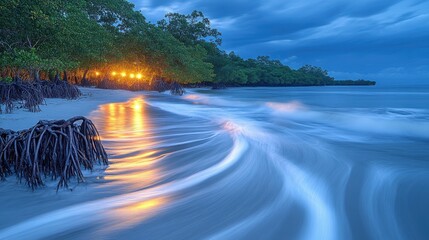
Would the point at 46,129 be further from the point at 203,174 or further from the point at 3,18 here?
the point at 3,18

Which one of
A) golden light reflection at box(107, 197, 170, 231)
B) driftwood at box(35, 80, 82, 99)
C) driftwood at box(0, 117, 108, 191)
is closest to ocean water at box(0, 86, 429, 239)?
golden light reflection at box(107, 197, 170, 231)

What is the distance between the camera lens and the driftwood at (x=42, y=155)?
2.88 m

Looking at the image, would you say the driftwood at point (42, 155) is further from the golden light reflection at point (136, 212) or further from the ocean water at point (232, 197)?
the golden light reflection at point (136, 212)

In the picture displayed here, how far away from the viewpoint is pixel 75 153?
3029mm

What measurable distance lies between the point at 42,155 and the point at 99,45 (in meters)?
15.3

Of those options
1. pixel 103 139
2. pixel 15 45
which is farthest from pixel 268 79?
pixel 103 139

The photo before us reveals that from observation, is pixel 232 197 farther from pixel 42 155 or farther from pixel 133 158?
pixel 42 155

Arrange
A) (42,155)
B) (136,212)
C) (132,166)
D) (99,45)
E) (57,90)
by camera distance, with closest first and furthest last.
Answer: (136,212) < (42,155) < (132,166) < (57,90) < (99,45)

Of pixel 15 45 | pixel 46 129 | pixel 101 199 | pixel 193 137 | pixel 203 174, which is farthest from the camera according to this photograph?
pixel 15 45

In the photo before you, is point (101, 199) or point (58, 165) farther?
point (58, 165)

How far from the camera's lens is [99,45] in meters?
16.8

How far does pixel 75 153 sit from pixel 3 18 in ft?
30.9

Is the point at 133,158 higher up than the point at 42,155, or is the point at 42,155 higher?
the point at 42,155

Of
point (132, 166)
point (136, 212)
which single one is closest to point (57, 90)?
point (132, 166)
